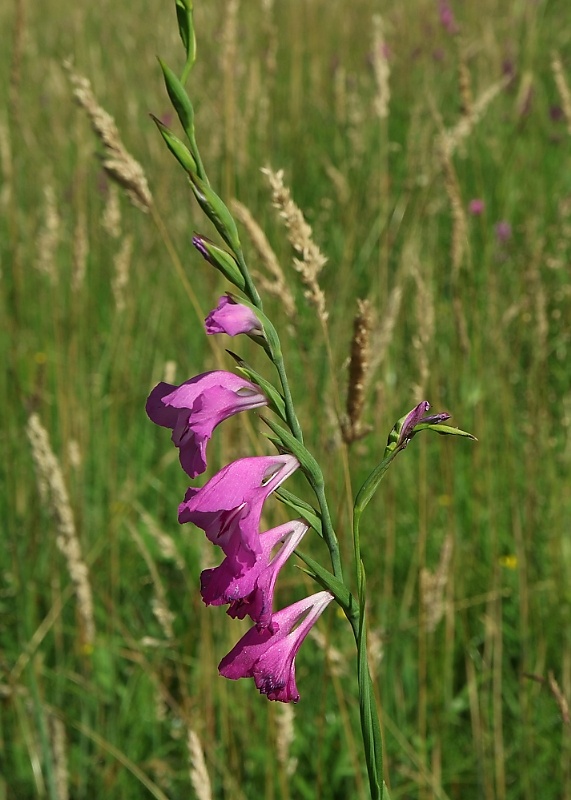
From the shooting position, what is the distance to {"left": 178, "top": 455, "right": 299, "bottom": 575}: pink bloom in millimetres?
664

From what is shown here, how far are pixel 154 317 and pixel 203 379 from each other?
92.9 inches

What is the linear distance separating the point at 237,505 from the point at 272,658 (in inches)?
5.7

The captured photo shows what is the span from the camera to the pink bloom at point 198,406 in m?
0.68

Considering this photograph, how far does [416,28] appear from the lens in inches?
222

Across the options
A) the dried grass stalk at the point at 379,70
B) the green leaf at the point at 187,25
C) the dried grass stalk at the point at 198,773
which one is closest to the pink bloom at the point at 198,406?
the green leaf at the point at 187,25

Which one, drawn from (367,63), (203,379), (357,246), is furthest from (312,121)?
(203,379)

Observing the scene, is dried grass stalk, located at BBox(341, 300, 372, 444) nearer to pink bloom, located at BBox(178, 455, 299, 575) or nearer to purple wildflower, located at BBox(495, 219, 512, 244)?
pink bloom, located at BBox(178, 455, 299, 575)

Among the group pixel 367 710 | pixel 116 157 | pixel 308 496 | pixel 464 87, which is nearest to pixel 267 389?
pixel 367 710

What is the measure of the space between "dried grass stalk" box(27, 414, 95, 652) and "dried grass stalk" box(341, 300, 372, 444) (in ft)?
2.40

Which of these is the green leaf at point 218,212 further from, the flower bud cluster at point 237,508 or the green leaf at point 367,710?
the green leaf at point 367,710

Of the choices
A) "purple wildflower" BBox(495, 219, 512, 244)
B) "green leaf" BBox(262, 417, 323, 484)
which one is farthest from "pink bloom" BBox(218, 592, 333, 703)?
"purple wildflower" BBox(495, 219, 512, 244)

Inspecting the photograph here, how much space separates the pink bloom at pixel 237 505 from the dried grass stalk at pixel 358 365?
0.98ft

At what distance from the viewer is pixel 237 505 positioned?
0.67m

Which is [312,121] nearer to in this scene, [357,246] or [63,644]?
[357,246]
